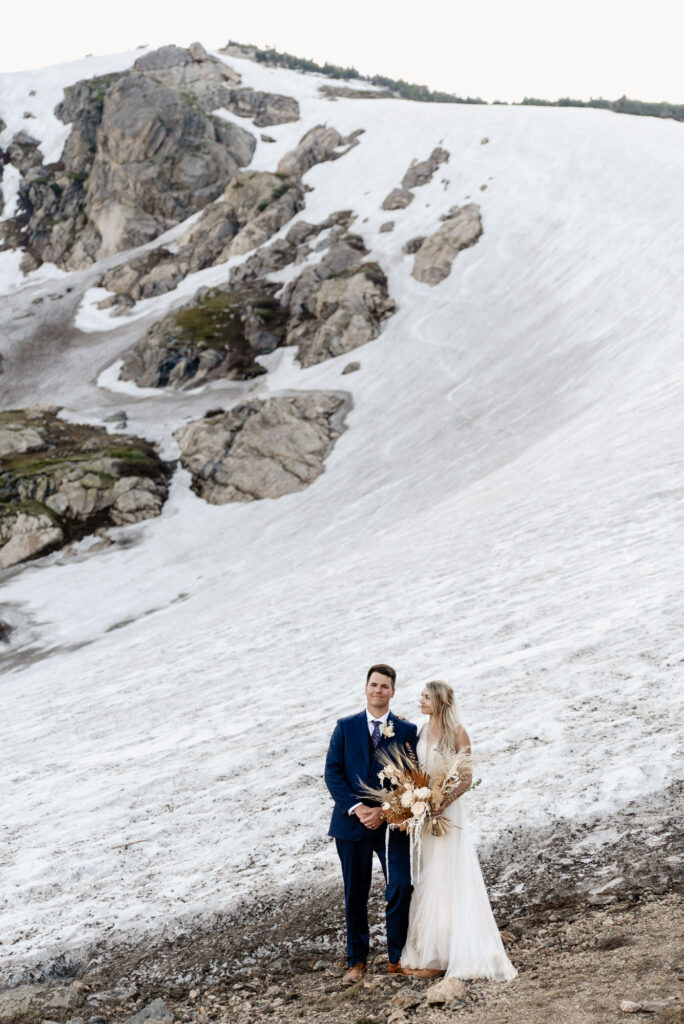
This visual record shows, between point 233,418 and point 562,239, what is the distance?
26952 mm

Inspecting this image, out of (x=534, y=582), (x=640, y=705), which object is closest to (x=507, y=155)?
(x=534, y=582)

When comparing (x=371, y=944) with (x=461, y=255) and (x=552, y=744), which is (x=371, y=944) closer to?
(x=552, y=744)

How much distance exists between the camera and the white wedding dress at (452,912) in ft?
20.4

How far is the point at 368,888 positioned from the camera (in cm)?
681

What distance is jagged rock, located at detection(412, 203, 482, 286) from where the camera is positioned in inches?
2496

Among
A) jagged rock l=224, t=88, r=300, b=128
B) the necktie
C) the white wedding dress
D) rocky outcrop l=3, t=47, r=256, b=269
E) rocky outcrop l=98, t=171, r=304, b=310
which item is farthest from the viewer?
jagged rock l=224, t=88, r=300, b=128

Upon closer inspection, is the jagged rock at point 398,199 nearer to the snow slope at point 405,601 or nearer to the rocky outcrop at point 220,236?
the rocky outcrop at point 220,236

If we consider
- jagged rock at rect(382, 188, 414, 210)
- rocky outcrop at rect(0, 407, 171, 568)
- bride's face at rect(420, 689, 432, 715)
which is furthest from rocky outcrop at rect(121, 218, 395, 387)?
bride's face at rect(420, 689, 432, 715)

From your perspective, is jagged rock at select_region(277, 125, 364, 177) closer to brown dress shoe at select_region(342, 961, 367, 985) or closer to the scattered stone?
brown dress shoe at select_region(342, 961, 367, 985)

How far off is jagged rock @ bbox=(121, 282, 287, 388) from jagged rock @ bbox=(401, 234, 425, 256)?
1187 centimetres

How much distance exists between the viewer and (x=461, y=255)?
209 feet

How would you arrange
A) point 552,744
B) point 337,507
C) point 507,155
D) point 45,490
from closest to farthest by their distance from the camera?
point 552,744, point 337,507, point 45,490, point 507,155

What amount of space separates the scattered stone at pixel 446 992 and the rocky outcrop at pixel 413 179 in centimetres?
7707

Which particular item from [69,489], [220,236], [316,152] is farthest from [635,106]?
[69,489]
